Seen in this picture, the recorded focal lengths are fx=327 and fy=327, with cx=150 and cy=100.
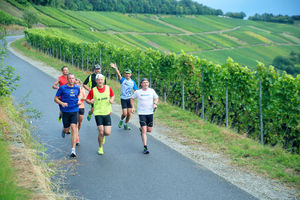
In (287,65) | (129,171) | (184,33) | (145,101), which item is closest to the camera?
(129,171)

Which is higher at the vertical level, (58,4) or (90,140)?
(58,4)

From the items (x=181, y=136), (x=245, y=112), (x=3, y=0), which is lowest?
(x=181, y=136)

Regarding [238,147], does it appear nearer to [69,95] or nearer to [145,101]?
[145,101]

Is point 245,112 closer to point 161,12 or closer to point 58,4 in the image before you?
point 58,4

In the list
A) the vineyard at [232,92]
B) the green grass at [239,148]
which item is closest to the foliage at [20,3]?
the vineyard at [232,92]

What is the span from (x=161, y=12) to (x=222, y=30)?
3735 centimetres

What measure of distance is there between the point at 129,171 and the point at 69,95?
272 centimetres

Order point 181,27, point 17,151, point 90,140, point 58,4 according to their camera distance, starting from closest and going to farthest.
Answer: point 17,151, point 90,140, point 58,4, point 181,27

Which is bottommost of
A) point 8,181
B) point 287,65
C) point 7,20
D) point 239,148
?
point 287,65

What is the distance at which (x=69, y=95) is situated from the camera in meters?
9.00

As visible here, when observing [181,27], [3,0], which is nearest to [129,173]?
[3,0]

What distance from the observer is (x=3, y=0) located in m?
100

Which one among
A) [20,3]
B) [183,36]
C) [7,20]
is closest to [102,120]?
[7,20]

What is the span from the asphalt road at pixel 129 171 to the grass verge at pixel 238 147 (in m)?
1.35
